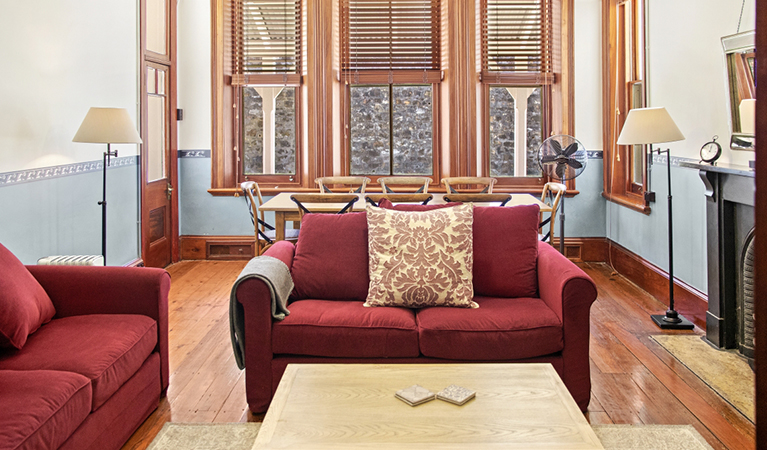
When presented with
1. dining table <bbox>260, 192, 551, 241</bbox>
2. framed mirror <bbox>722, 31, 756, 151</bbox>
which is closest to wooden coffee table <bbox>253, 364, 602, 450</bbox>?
framed mirror <bbox>722, 31, 756, 151</bbox>

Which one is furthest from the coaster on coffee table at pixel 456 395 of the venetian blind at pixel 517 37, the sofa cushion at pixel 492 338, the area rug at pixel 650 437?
the venetian blind at pixel 517 37

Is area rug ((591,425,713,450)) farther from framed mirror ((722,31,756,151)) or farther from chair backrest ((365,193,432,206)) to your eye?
chair backrest ((365,193,432,206))

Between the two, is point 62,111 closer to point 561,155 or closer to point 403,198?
point 403,198

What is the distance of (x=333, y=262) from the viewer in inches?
127

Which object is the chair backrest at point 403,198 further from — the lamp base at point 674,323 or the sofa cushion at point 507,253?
the lamp base at point 674,323

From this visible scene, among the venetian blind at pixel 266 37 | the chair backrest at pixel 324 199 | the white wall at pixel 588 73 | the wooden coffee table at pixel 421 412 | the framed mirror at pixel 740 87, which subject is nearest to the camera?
the wooden coffee table at pixel 421 412

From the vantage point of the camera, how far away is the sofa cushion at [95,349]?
7.40ft

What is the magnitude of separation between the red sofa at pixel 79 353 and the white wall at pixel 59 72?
1086 mm

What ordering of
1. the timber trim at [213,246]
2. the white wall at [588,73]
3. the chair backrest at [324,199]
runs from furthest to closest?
the timber trim at [213,246] → the white wall at [588,73] → the chair backrest at [324,199]

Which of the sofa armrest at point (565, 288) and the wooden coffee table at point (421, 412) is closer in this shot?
the wooden coffee table at point (421, 412)

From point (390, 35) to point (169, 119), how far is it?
89.5 inches

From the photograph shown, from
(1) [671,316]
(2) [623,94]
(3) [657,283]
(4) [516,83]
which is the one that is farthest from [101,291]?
(2) [623,94]

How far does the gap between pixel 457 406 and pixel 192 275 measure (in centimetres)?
429

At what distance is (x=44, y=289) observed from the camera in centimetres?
284
